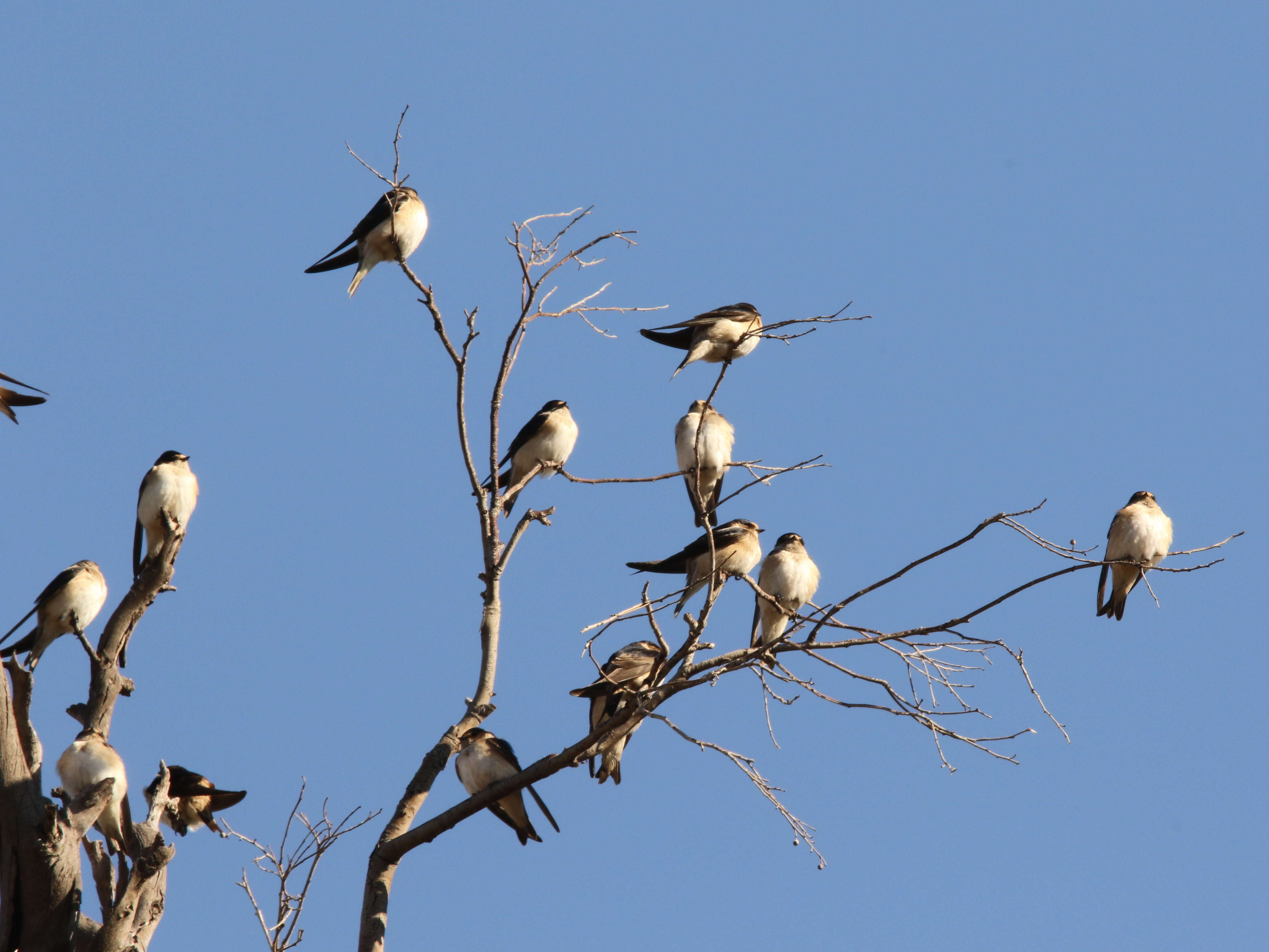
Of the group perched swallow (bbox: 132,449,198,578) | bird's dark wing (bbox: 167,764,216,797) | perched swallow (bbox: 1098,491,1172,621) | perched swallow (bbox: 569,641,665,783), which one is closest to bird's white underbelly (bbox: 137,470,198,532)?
perched swallow (bbox: 132,449,198,578)

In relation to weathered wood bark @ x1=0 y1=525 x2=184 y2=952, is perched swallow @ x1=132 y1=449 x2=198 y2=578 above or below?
above

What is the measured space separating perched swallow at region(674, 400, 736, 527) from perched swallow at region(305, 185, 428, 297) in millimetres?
2257

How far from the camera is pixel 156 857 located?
16.4 feet

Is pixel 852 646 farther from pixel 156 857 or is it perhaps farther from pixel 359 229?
pixel 359 229

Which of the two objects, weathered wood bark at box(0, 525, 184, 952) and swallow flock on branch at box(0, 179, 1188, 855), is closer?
weathered wood bark at box(0, 525, 184, 952)

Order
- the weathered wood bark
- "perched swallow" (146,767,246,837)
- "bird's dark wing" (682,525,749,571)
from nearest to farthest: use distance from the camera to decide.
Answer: the weathered wood bark, "perched swallow" (146,767,246,837), "bird's dark wing" (682,525,749,571)

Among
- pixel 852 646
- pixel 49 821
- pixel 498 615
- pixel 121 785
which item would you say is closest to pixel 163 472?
pixel 121 785

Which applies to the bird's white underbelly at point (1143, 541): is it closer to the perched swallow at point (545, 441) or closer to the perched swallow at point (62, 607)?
the perched swallow at point (545, 441)

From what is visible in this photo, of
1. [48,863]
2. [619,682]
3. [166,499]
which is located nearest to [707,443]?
[619,682]

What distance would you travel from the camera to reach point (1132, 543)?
8391 millimetres

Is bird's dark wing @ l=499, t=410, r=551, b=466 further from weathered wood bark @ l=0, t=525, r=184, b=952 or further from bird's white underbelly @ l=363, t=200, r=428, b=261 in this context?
weathered wood bark @ l=0, t=525, r=184, b=952

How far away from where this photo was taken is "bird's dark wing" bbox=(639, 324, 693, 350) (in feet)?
27.1

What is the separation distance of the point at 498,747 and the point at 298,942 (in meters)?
1.90

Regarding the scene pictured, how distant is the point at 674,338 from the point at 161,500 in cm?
334
